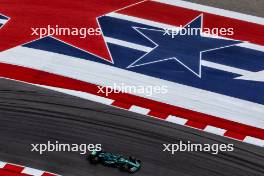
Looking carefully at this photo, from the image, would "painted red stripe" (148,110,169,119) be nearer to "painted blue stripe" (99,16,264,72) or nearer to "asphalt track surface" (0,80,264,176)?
"asphalt track surface" (0,80,264,176)

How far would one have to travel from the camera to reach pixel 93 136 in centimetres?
1897

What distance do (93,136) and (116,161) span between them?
1.61 metres

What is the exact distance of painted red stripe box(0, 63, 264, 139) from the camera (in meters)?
19.7

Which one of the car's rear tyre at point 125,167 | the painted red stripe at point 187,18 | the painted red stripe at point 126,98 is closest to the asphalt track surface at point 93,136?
the car's rear tyre at point 125,167

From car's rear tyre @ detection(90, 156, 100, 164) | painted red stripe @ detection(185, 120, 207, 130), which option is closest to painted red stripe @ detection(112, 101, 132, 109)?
painted red stripe @ detection(185, 120, 207, 130)

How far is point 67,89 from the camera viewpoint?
21.0 m

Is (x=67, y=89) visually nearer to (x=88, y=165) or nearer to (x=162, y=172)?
(x=88, y=165)

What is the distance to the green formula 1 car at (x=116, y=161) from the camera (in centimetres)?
1767

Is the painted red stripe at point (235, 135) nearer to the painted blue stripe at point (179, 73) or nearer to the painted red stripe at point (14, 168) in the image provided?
the painted blue stripe at point (179, 73)

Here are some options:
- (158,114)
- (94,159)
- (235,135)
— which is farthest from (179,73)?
(94,159)

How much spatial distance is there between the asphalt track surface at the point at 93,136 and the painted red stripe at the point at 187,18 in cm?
622

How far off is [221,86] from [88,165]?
6510mm

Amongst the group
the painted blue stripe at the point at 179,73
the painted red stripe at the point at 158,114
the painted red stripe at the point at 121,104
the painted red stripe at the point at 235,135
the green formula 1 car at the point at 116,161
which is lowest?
the green formula 1 car at the point at 116,161

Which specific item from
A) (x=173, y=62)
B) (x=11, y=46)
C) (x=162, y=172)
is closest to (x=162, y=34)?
(x=173, y=62)
